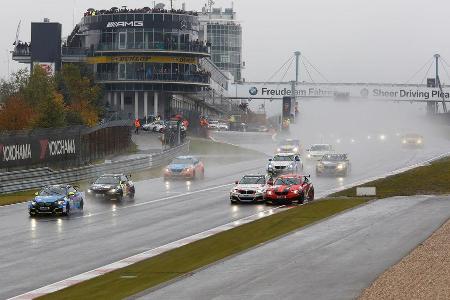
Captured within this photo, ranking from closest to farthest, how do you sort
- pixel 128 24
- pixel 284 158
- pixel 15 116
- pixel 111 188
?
pixel 111 188
pixel 284 158
pixel 15 116
pixel 128 24

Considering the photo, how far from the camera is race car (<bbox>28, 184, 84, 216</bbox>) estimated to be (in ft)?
130

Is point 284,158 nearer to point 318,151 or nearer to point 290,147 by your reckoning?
point 318,151

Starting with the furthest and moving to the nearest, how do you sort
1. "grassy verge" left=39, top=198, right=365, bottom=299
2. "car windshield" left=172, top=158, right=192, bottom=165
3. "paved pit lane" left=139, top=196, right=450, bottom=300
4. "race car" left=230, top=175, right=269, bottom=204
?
"car windshield" left=172, top=158, right=192, bottom=165
"race car" left=230, top=175, right=269, bottom=204
"grassy verge" left=39, top=198, right=365, bottom=299
"paved pit lane" left=139, top=196, right=450, bottom=300

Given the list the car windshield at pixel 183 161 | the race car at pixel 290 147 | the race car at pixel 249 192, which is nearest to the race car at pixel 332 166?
the car windshield at pixel 183 161

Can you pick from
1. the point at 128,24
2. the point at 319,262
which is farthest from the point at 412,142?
the point at 319,262

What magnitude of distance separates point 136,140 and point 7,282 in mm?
71982

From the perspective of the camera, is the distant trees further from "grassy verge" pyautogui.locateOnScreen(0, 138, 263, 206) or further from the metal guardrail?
the metal guardrail

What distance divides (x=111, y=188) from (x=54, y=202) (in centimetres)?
757

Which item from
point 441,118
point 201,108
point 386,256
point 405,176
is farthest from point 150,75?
point 386,256

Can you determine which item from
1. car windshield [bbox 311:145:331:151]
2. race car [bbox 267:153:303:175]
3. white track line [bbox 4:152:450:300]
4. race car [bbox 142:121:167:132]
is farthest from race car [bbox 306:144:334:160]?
white track line [bbox 4:152:450:300]

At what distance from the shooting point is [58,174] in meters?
56.2

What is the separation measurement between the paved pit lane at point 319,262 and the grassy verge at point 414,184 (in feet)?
36.8

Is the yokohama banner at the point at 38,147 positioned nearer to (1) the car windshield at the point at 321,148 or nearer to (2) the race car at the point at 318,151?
(2) the race car at the point at 318,151

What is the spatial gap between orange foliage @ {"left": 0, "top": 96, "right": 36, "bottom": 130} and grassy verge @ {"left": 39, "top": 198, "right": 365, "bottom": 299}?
152 ft
